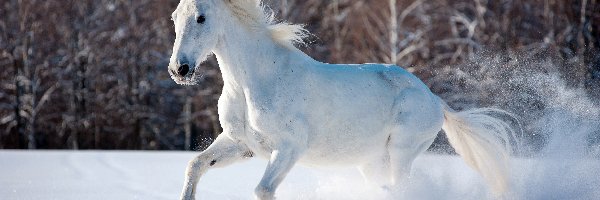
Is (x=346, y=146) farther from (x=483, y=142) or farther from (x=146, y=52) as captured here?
(x=146, y=52)

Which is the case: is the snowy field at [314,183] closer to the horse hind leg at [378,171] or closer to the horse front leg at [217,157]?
the horse hind leg at [378,171]

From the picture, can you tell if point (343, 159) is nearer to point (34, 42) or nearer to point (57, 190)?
point (57, 190)

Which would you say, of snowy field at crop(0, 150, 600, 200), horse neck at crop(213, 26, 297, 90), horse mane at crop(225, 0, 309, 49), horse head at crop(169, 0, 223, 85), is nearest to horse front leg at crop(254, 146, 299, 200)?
horse neck at crop(213, 26, 297, 90)

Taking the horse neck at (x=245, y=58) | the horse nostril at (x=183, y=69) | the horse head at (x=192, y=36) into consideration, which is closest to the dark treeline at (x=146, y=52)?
the horse neck at (x=245, y=58)

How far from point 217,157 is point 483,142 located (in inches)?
89.9

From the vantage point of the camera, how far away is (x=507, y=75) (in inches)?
339

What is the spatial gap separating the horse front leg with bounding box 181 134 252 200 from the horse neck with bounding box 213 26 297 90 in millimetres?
374

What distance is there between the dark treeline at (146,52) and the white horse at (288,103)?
14.0m

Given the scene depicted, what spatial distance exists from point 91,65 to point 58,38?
3.48ft

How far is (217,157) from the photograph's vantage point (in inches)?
209

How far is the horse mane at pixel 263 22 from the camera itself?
206 inches

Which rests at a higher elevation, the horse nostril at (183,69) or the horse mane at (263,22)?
the horse mane at (263,22)

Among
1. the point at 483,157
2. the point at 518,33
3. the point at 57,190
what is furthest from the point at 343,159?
the point at 518,33

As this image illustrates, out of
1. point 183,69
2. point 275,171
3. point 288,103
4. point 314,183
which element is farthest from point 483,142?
point 183,69
